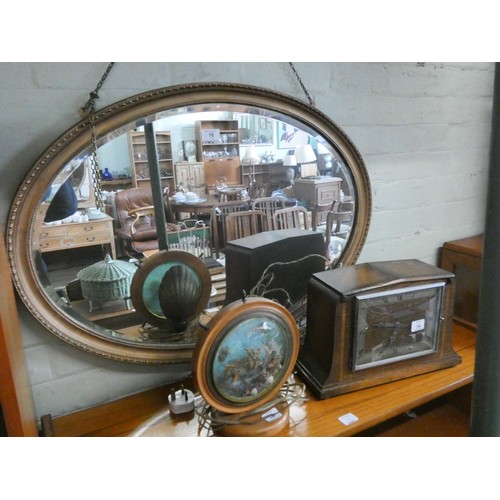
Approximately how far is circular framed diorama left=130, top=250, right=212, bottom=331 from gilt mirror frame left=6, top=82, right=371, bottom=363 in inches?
3.4

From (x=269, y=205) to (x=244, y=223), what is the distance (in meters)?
0.09

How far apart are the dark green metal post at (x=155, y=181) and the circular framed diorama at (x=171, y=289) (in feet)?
0.22

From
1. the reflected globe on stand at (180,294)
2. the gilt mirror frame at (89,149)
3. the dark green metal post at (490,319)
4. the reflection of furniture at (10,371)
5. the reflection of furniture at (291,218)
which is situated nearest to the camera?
the dark green metal post at (490,319)

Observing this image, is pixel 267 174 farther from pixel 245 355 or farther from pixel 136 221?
pixel 245 355

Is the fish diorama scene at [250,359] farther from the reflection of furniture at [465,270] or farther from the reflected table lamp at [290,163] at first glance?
the reflection of furniture at [465,270]

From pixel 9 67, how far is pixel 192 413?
2.88 ft

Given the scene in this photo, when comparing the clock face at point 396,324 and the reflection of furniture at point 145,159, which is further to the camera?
the clock face at point 396,324

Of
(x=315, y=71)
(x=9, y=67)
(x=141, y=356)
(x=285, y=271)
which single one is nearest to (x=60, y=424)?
(x=141, y=356)

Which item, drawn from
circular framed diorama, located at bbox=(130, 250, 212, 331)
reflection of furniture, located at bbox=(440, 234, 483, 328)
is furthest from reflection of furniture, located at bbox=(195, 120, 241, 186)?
reflection of furniture, located at bbox=(440, 234, 483, 328)

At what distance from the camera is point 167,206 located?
3.19 ft

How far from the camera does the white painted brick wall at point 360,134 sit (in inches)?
32.9

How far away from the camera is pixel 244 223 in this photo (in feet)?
3.59

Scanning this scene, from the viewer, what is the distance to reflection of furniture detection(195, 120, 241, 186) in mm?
974

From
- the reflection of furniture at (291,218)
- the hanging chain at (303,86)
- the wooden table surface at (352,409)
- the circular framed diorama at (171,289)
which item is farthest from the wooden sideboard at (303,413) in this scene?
the hanging chain at (303,86)
